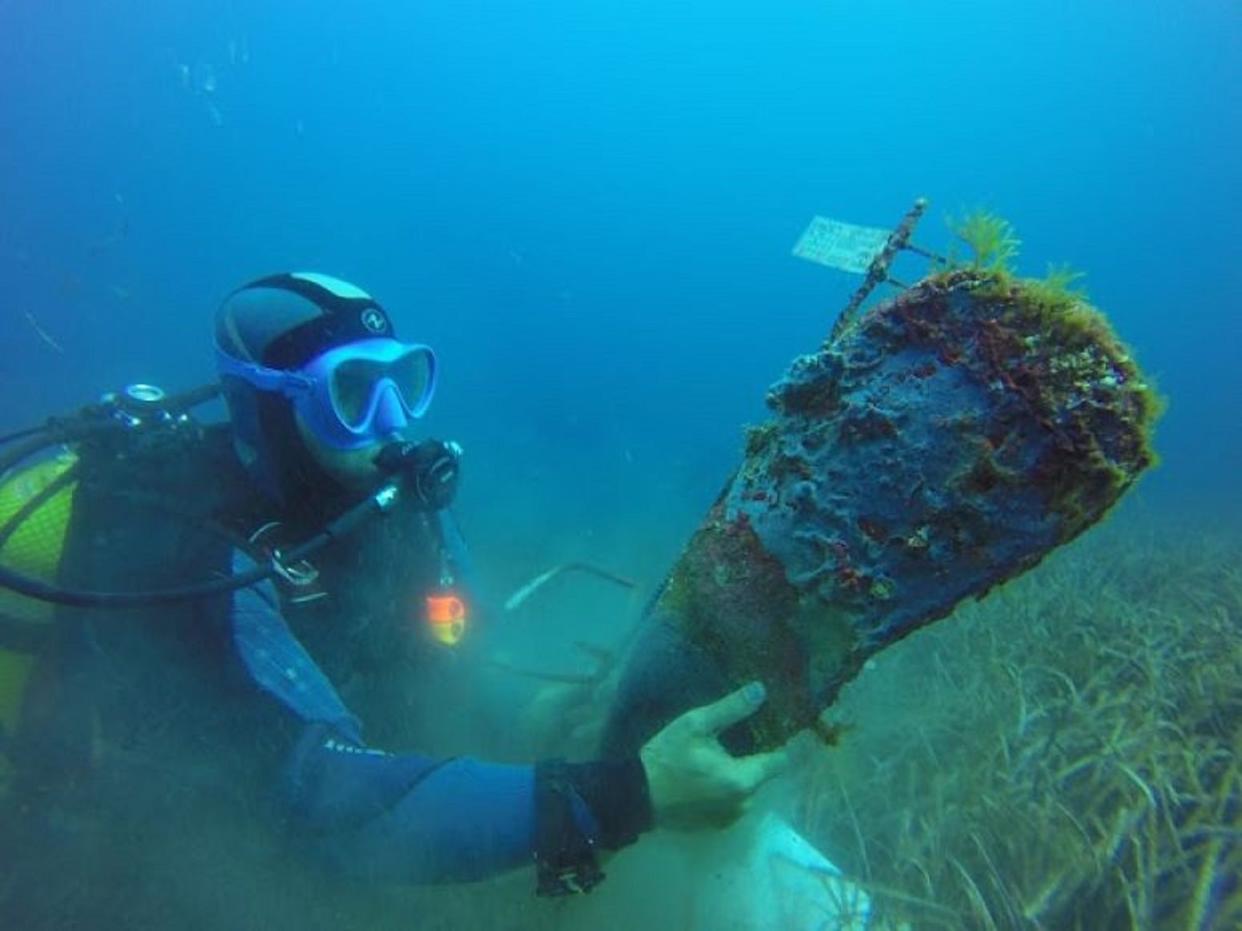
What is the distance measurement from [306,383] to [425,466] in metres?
0.59

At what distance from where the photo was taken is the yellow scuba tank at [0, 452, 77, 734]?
2639 millimetres

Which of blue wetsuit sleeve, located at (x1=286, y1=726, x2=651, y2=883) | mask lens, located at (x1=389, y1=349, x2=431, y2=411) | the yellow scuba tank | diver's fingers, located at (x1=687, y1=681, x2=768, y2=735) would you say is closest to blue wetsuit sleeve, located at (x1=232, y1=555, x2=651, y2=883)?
blue wetsuit sleeve, located at (x1=286, y1=726, x2=651, y2=883)

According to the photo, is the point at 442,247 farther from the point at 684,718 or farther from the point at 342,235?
the point at 684,718

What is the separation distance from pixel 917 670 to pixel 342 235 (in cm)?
5511

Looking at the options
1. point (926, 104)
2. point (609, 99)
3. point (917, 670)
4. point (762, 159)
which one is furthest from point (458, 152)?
point (917, 670)

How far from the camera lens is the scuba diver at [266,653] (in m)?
2.15

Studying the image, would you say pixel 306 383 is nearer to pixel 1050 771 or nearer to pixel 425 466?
pixel 425 466

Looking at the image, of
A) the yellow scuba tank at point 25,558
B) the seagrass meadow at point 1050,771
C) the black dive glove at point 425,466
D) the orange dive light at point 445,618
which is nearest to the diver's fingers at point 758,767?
the seagrass meadow at point 1050,771

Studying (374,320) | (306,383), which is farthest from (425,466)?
(374,320)

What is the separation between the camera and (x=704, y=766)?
6.37 feet

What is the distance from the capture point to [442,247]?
6078cm

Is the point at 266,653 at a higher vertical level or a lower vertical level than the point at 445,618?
higher

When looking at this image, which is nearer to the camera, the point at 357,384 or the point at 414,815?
the point at 414,815

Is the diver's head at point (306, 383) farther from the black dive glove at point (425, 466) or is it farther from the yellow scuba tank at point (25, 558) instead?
the yellow scuba tank at point (25, 558)
